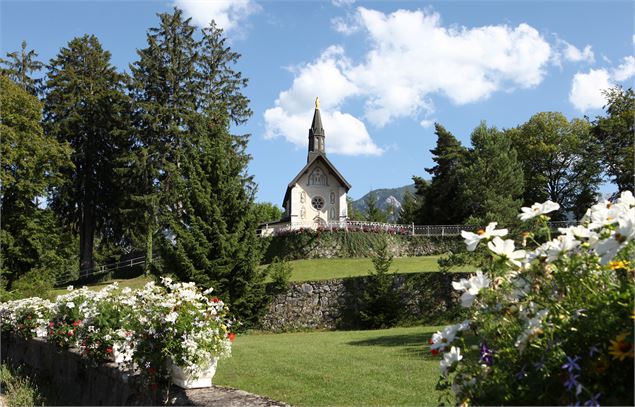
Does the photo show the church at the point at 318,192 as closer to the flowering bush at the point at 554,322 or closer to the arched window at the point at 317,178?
the arched window at the point at 317,178

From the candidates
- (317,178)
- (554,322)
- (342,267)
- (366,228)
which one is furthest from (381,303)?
(317,178)

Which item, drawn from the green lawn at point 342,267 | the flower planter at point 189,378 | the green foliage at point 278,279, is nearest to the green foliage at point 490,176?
the green lawn at point 342,267

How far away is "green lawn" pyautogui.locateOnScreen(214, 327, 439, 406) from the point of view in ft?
21.7

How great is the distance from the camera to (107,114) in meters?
33.0

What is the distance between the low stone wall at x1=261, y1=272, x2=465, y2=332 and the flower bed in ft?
44.5

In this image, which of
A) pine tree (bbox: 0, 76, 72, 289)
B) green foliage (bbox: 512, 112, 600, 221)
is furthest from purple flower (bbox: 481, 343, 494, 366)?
green foliage (bbox: 512, 112, 600, 221)

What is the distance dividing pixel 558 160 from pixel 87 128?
37.6 metres

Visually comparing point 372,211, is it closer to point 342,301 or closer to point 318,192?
point 318,192

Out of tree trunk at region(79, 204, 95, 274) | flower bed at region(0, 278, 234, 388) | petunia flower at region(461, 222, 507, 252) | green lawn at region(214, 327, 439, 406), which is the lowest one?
green lawn at region(214, 327, 439, 406)

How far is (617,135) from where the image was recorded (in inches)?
1593

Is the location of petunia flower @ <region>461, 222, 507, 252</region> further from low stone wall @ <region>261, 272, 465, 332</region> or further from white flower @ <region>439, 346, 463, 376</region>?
low stone wall @ <region>261, 272, 465, 332</region>

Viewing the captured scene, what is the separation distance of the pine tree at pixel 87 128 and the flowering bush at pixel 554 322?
1246 inches

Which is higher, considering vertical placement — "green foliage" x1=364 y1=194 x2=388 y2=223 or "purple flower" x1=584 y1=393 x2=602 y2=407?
"green foliage" x1=364 y1=194 x2=388 y2=223

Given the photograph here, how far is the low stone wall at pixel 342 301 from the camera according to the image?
21.5 metres
